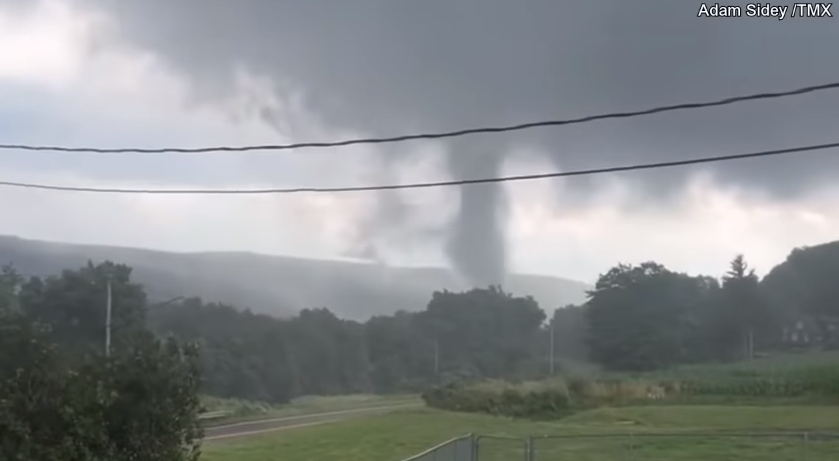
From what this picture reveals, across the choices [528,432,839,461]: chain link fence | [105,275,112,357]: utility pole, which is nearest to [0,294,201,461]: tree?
[105,275,112,357]: utility pole

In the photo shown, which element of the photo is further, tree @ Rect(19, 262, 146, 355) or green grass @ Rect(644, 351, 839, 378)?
green grass @ Rect(644, 351, 839, 378)

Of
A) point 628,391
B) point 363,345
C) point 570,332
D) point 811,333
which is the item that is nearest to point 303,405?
point 363,345

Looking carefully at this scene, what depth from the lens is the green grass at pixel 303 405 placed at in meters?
32.7

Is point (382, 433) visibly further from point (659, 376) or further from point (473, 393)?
point (659, 376)

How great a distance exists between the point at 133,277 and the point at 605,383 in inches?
787

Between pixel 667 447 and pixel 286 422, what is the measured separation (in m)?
13.8

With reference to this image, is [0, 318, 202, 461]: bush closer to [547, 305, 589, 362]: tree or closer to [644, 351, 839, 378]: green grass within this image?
[547, 305, 589, 362]: tree

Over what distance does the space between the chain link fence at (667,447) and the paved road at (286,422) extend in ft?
28.2

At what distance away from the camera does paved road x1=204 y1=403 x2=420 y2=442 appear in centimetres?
3092

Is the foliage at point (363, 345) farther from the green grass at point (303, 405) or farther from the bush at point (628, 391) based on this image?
the bush at point (628, 391)

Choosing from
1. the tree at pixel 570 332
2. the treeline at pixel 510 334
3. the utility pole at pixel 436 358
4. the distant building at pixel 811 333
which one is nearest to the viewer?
the treeline at pixel 510 334

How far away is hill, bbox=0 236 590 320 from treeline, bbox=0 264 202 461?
42.1 feet

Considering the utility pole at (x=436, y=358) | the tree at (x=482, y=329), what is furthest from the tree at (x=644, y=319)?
the utility pole at (x=436, y=358)

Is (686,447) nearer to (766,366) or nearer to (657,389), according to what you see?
(657,389)
